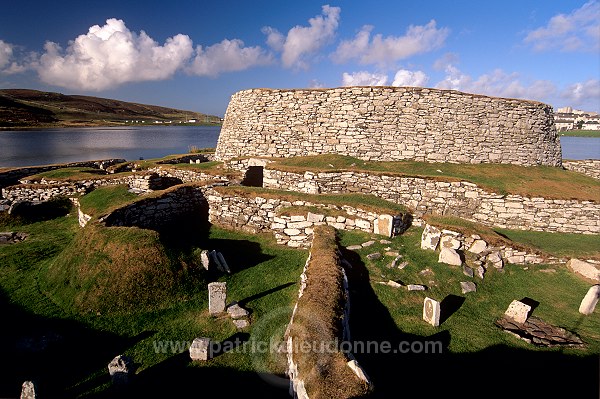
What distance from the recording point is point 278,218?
13.2m

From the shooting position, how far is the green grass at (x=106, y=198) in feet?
45.8

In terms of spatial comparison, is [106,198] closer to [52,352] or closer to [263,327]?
[52,352]

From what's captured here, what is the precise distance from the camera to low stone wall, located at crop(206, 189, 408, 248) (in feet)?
41.3

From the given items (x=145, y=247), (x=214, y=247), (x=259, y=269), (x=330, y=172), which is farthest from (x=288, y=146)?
(x=145, y=247)

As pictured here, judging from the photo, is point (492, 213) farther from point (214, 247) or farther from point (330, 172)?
point (214, 247)

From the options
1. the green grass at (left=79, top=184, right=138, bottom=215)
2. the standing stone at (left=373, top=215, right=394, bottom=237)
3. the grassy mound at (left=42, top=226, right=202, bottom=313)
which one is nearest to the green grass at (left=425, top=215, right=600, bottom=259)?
the standing stone at (left=373, top=215, right=394, bottom=237)

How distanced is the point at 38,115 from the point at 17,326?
410 ft

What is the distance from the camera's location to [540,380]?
5996 millimetres

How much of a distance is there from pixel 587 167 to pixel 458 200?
17.3 meters

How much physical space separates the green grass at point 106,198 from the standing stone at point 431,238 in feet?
41.5

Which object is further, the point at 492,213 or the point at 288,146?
the point at 288,146

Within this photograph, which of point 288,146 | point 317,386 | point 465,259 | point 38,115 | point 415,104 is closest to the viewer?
point 317,386

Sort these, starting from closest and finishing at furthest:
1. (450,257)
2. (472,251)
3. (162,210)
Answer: (450,257) < (472,251) < (162,210)

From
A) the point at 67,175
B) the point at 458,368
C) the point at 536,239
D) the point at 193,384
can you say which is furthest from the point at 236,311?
the point at 67,175
